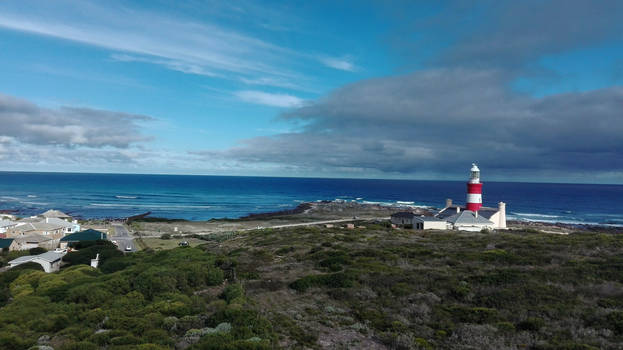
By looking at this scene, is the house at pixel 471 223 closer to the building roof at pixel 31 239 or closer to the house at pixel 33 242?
the house at pixel 33 242

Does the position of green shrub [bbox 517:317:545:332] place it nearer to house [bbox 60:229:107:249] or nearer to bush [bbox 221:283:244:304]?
bush [bbox 221:283:244:304]

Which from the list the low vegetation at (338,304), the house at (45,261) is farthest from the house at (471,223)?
the house at (45,261)

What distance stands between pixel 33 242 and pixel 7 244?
222cm

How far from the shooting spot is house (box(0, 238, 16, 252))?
32.6 m

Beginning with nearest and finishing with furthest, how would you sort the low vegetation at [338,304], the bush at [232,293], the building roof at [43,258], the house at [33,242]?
1. the low vegetation at [338,304]
2. the bush at [232,293]
3. the building roof at [43,258]
4. the house at [33,242]

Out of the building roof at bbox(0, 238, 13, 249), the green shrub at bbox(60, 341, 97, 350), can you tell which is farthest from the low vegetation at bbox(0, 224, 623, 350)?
the building roof at bbox(0, 238, 13, 249)

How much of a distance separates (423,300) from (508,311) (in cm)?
275

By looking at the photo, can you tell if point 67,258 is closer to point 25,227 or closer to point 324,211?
point 25,227

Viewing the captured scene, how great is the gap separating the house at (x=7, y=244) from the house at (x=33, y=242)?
1.07ft

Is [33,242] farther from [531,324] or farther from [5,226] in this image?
[531,324]

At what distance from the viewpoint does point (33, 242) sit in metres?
34.9

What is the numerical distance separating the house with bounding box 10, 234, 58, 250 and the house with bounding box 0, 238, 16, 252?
1.07 feet

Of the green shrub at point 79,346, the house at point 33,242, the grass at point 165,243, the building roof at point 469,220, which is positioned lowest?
the grass at point 165,243

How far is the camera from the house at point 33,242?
112ft
